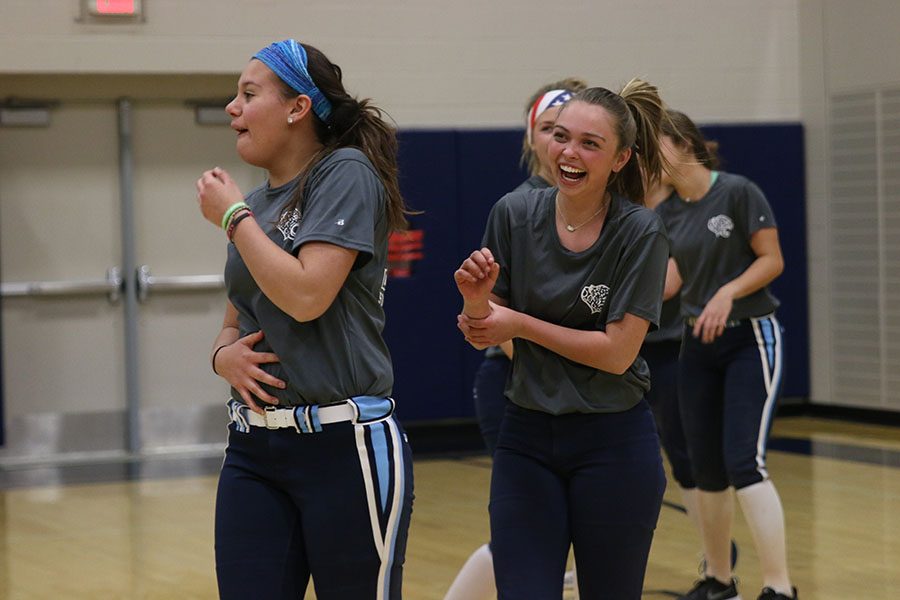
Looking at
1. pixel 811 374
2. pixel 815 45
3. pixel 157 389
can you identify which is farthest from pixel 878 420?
pixel 157 389

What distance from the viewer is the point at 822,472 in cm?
816

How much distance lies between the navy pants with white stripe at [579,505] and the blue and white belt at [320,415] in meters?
0.48

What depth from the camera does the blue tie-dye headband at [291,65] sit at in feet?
9.00

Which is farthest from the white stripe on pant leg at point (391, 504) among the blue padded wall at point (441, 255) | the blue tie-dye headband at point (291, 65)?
the blue padded wall at point (441, 255)

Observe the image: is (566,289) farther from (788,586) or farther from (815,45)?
(815,45)

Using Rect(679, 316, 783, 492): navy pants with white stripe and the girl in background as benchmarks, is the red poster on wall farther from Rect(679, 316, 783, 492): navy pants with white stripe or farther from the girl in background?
Rect(679, 316, 783, 492): navy pants with white stripe

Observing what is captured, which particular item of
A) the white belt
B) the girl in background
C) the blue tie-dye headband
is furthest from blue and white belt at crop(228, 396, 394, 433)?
the girl in background

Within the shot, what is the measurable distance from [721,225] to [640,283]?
85.8 inches

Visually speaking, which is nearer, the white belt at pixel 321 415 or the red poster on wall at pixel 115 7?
the white belt at pixel 321 415

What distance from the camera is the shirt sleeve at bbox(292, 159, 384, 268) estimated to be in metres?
2.61

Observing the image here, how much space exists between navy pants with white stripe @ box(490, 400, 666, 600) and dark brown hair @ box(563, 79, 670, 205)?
0.55 m

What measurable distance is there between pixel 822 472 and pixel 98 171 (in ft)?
17.4

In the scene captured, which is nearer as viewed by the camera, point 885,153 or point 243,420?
point 243,420

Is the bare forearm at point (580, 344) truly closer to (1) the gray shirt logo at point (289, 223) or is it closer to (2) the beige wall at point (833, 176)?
(1) the gray shirt logo at point (289, 223)
